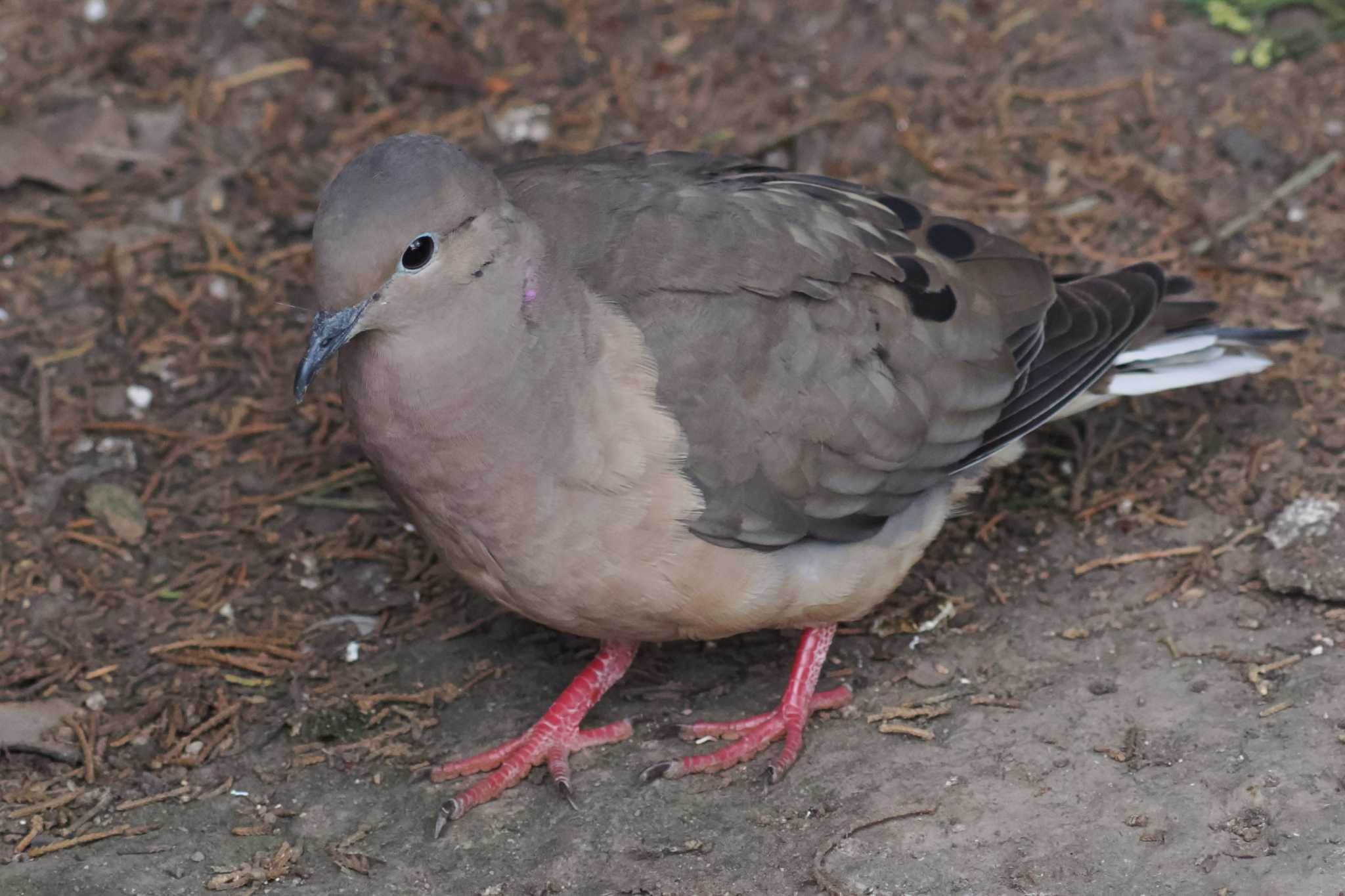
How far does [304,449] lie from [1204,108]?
3.87 meters

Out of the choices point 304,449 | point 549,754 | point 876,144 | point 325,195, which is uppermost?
point 325,195

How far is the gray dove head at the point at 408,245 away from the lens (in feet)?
11.6

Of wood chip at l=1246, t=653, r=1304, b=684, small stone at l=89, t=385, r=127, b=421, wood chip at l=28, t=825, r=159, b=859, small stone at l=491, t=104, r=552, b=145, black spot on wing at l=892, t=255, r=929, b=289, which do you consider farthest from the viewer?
small stone at l=491, t=104, r=552, b=145

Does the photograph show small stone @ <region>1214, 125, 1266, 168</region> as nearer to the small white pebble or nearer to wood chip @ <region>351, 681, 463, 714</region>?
wood chip @ <region>351, 681, 463, 714</region>

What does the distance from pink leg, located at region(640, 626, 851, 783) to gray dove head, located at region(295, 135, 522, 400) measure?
1.37 metres

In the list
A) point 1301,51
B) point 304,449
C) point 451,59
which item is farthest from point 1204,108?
point 304,449

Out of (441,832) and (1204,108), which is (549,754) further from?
(1204,108)

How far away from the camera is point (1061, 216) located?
229 inches

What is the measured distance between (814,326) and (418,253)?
112 centimetres

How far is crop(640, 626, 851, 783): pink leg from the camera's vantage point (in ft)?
13.7

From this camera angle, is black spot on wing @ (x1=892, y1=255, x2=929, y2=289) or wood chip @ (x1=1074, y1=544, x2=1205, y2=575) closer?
black spot on wing @ (x1=892, y1=255, x2=929, y2=289)

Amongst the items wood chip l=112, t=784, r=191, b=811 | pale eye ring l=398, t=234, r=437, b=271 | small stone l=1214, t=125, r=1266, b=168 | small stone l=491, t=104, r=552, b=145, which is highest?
pale eye ring l=398, t=234, r=437, b=271

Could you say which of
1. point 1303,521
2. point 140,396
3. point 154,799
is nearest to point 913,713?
point 1303,521

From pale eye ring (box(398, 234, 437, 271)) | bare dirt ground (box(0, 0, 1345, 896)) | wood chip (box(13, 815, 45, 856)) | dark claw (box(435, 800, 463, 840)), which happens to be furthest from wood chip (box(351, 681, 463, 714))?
pale eye ring (box(398, 234, 437, 271))
